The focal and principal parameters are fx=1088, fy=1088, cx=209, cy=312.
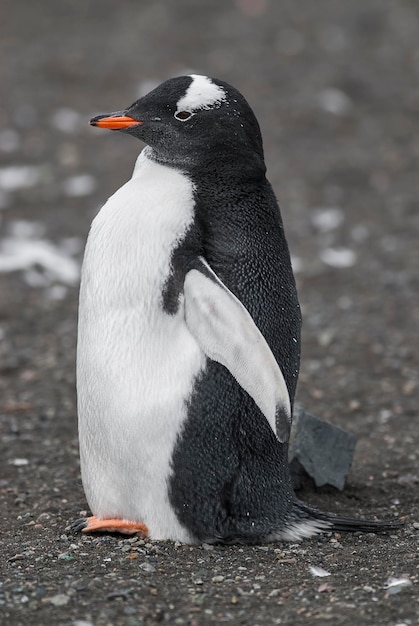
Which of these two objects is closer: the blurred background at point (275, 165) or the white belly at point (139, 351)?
the white belly at point (139, 351)

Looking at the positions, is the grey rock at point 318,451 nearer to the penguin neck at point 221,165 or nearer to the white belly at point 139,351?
the white belly at point 139,351

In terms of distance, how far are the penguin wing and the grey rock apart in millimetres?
945

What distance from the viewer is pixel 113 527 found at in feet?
12.3

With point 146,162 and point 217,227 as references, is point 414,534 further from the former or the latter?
point 146,162

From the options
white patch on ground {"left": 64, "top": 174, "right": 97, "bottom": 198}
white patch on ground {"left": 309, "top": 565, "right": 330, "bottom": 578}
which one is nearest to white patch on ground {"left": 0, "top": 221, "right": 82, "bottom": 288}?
white patch on ground {"left": 64, "top": 174, "right": 97, "bottom": 198}

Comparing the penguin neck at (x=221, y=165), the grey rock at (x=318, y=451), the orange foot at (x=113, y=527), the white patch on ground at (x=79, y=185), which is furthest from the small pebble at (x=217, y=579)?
the white patch on ground at (x=79, y=185)

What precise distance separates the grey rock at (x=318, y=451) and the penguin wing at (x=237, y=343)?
3.10ft

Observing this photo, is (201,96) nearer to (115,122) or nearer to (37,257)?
(115,122)

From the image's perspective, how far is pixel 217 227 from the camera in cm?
367

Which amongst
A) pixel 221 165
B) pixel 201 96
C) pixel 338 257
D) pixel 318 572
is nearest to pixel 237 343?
pixel 221 165

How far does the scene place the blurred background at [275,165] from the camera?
5953mm

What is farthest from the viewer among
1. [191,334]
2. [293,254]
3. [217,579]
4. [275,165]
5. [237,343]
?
[275,165]

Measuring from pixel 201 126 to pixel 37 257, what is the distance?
13.7 feet

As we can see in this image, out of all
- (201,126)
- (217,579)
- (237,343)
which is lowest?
(217,579)
